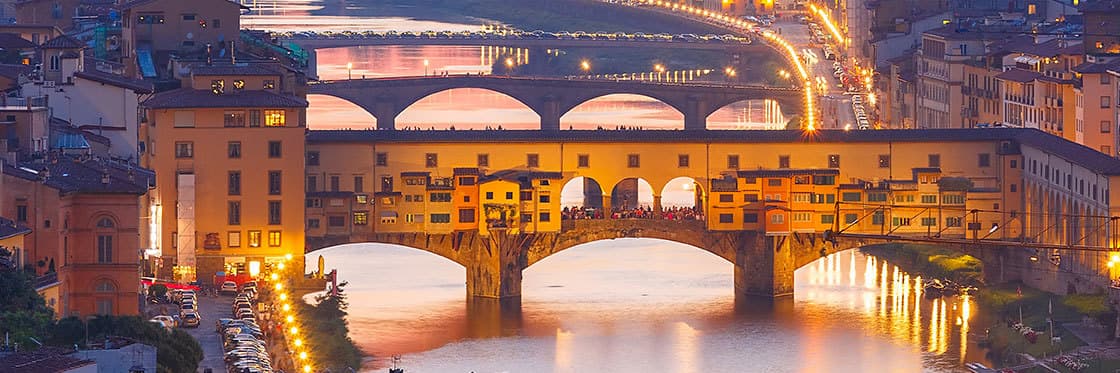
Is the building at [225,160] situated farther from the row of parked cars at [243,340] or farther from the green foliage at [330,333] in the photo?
the row of parked cars at [243,340]

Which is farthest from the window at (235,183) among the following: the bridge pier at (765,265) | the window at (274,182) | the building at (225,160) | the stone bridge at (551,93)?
the stone bridge at (551,93)

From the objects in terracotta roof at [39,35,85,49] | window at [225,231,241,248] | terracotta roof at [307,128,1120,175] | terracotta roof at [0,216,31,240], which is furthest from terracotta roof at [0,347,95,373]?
terracotta roof at [307,128,1120,175]

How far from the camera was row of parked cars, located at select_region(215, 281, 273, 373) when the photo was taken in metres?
46.7

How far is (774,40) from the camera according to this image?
13112cm

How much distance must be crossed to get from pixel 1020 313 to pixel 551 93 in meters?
51.4

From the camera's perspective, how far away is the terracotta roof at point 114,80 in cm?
5838

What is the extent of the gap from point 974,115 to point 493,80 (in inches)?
1085

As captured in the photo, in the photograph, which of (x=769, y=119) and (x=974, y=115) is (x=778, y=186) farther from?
(x=769, y=119)

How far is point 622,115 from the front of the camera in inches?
4592

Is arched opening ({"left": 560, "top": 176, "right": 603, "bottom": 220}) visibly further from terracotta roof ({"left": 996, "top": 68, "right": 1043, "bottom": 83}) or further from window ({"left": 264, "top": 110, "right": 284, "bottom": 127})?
window ({"left": 264, "top": 110, "right": 284, "bottom": 127})

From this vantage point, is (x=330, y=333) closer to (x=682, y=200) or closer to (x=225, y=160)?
(x=225, y=160)

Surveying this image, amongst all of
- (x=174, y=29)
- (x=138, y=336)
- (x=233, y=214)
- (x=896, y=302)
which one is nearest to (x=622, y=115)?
(x=174, y=29)

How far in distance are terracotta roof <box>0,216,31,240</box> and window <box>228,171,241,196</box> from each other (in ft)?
56.5

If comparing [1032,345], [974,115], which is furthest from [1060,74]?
[1032,345]
